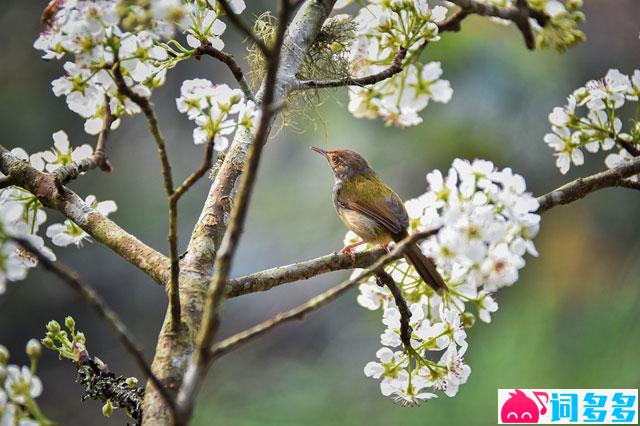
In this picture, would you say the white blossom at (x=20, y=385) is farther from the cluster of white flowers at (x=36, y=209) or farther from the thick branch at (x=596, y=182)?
the thick branch at (x=596, y=182)

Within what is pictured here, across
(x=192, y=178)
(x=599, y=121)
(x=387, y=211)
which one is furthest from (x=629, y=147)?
(x=192, y=178)

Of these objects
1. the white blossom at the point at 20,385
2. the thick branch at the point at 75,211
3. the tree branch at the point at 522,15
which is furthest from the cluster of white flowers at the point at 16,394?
the tree branch at the point at 522,15

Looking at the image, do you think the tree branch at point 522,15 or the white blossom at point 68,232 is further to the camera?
the white blossom at point 68,232

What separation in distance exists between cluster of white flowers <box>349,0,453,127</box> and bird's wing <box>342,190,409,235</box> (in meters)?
0.28

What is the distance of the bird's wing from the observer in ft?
6.92

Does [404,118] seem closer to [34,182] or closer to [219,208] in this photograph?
[219,208]

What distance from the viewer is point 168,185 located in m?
0.97

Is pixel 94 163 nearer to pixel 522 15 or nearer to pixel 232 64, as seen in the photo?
pixel 232 64

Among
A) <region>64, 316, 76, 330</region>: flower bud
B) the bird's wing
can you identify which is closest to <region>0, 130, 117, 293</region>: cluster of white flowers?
<region>64, 316, 76, 330</region>: flower bud

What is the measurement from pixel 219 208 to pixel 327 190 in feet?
13.5

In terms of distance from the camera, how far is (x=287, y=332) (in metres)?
5.25

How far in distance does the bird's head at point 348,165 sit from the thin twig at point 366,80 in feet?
2.73

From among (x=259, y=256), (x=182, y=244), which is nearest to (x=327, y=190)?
(x=259, y=256)

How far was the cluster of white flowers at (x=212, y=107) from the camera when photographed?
1125 millimetres
